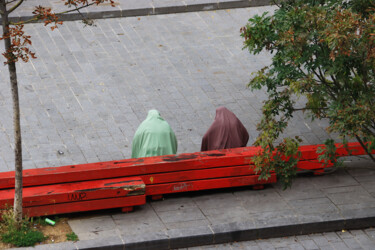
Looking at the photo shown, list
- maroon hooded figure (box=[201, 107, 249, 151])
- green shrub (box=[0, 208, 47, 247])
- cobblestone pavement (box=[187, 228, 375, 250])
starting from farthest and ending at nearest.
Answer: maroon hooded figure (box=[201, 107, 249, 151]), cobblestone pavement (box=[187, 228, 375, 250]), green shrub (box=[0, 208, 47, 247])

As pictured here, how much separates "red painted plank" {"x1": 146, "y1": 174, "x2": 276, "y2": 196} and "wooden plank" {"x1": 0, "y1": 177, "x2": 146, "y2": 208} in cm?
33

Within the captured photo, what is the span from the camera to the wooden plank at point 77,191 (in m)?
8.61

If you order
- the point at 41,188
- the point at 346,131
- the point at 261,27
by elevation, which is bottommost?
the point at 41,188

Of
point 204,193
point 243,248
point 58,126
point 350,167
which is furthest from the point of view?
point 58,126

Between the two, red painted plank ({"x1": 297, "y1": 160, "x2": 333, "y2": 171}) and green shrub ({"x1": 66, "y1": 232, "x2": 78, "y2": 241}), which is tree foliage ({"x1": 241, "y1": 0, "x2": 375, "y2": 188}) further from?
green shrub ({"x1": 66, "y1": 232, "x2": 78, "y2": 241})

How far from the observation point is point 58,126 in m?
11.2

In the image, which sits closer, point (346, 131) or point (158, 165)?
point (346, 131)

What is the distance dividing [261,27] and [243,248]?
2.71 m

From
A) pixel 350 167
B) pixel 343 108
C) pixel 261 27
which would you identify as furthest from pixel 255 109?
pixel 343 108

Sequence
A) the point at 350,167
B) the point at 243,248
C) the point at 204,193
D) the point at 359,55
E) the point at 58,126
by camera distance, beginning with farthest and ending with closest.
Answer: the point at 58,126
the point at 350,167
the point at 204,193
the point at 243,248
the point at 359,55

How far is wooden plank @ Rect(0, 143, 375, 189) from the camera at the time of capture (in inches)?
348

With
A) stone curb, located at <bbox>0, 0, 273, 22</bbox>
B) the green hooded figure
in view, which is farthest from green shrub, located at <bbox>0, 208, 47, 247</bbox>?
stone curb, located at <bbox>0, 0, 273, 22</bbox>

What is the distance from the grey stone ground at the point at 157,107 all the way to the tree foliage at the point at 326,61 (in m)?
0.77

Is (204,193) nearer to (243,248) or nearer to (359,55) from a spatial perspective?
(243,248)
